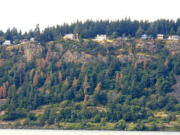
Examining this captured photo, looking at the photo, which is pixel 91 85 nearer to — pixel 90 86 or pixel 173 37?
pixel 90 86

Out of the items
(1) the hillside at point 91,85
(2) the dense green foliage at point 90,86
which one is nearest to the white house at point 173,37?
(1) the hillside at point 91,85

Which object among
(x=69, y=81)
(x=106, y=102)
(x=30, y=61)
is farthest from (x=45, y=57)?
(x=106, y=102)

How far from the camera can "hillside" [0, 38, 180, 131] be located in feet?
504

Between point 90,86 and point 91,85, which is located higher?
point 91,85

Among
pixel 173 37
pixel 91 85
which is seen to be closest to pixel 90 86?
pixel 91 85

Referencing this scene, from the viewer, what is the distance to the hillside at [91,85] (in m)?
154

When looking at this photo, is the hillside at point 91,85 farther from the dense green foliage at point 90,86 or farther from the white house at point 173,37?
the white house at point 173,37

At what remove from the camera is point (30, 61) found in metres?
186

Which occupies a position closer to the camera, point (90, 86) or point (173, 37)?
point (90, 86)

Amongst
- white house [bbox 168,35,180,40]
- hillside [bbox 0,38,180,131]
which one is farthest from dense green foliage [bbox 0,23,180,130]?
white house [bbox 168,35,180,40]

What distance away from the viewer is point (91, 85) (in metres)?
172

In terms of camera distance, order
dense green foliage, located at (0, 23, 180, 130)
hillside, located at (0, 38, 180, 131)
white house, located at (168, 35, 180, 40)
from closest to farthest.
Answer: hillside, located at (0, 38, 180, 131) < dense green foliage, located at (0, 23, 180, 130) < white house, located at (168, 35, 180, 40)

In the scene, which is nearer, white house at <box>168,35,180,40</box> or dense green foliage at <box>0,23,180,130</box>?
dense green foliage at <box>0,23,180,130</box>

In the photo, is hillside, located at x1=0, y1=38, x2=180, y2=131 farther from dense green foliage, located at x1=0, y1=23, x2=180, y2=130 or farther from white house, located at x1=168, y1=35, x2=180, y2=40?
white house, located at x1=168, y1=35, x2=180, y2=40
